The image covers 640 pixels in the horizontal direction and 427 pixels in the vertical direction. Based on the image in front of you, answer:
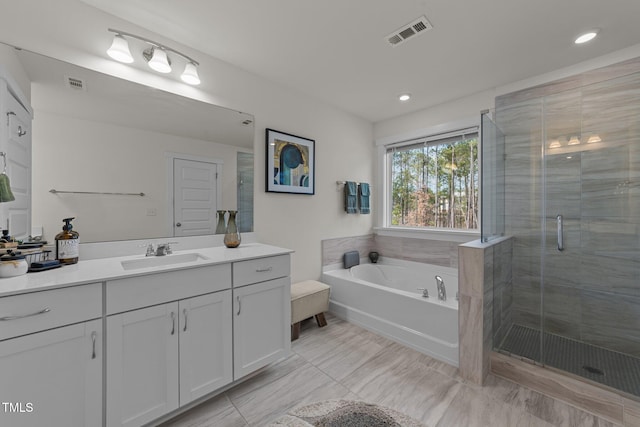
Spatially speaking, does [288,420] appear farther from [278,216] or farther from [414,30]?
[414,30]

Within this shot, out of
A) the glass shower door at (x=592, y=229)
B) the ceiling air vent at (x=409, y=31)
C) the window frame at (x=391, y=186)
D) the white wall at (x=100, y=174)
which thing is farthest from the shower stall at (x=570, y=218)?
the white wall at (x=100, y=174)

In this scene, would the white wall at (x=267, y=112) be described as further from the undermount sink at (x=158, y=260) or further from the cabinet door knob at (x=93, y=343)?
the cabinet door knob at (x=93, y=343)

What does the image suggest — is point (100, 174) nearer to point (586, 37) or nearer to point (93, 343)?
point (93, 343)

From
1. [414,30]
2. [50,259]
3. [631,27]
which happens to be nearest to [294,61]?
[414,30]

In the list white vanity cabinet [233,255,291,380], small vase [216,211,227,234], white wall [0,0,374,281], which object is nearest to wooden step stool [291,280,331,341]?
white wall [0,0,374,281]

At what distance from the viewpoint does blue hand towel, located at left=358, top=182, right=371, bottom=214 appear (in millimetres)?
3363

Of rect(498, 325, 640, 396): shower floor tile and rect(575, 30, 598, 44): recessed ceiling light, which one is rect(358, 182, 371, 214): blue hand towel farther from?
rect(575, 30, 598, 44): recessed ceiling light

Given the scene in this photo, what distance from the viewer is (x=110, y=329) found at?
119 cm

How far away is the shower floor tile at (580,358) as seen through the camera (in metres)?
1.68

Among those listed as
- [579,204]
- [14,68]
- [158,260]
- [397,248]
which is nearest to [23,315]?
[158,260]

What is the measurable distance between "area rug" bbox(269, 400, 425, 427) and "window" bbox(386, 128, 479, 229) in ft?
7.18

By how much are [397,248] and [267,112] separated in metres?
2.33

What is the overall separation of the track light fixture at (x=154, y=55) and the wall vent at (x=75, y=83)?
0.25 metres

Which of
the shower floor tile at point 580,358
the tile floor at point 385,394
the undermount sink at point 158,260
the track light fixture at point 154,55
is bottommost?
the tile floor at point 385,394
